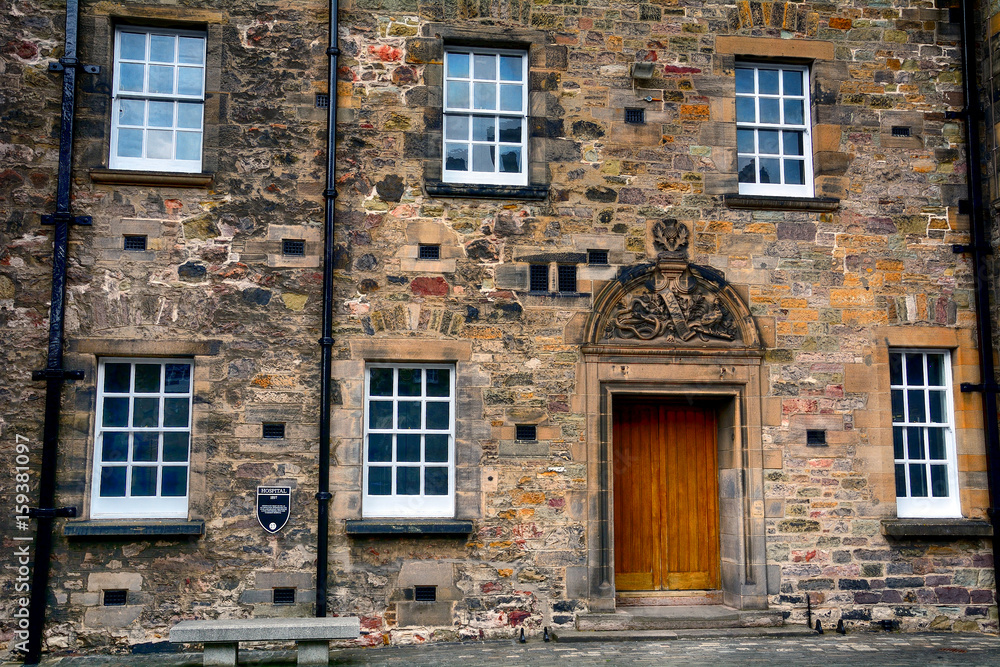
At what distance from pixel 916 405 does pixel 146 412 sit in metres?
7.95

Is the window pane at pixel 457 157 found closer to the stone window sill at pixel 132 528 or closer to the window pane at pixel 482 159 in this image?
the window pane at pixel 482 159

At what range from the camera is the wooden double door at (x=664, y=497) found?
29.3 feet

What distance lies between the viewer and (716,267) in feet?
29.6

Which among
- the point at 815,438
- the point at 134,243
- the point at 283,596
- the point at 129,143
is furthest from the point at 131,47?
the point at 815,438

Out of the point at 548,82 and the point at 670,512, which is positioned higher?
the point at 548,82

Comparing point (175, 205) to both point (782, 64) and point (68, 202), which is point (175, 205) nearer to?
point (68, 202)

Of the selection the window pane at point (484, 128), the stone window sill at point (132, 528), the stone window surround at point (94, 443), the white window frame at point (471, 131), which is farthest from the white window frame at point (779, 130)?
the stone window sill at point (132, 528)

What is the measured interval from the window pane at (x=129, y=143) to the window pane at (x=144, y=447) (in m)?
2.81

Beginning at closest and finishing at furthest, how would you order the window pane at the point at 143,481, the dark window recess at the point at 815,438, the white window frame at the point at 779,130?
the window pane at the point at 143,481
the dark window recess at the point at 815,438
the white window frame at the point at 779,130

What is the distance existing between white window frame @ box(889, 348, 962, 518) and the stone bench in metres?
5.85

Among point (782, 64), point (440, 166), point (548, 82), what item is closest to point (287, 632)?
point (440, 166)

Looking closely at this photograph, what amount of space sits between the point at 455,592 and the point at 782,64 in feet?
21.7

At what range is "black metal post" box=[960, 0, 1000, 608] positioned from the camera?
903 cm

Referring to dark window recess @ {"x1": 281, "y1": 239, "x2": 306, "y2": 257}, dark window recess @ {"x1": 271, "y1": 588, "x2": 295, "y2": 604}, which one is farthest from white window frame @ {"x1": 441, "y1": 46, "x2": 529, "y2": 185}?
dark window recess @ {"x1": 271, "y1": 588, "x2": 295, "y2": 604}
